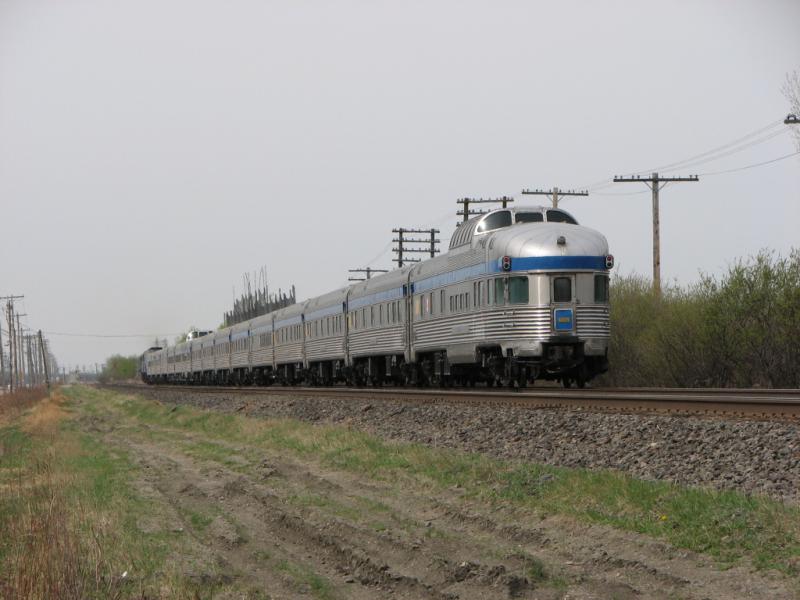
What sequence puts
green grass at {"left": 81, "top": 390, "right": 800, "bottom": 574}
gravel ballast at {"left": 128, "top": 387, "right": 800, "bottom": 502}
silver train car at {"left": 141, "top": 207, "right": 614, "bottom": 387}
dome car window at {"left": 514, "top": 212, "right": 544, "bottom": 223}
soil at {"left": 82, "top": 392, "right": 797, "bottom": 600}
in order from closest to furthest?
soil at {"left": 82, "top": 392, "right": 797, "bottom": 600}, green grass at {"left": 81, "top": 390, "right": 800, "bottom": 574}, gravel ballast at {"left": 128, "top": 387, "right": 800, "bottom": 502}, silver train car at {"left": 141, "top": 207, "right": 614, "bottom": 387}, dome car window at {"left": 514, "top": 212, "right": 544, "bottom": 223}

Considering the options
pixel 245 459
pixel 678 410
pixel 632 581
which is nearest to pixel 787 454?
pixel 632 581

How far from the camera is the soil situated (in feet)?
25.0

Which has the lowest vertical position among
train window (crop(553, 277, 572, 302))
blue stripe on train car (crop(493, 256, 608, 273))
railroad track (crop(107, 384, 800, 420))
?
railroad track (crop(107, 384, 800, 420))

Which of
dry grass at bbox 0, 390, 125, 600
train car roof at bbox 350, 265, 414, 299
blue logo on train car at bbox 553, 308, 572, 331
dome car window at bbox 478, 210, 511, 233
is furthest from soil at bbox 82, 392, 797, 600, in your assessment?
train car roof at bbox 350, 265, 414, 299

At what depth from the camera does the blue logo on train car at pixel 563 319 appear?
70.0 feet

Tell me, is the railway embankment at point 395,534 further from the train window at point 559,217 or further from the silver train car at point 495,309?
the train window at point 559,217

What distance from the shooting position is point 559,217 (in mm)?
25234

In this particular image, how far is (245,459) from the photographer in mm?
17766

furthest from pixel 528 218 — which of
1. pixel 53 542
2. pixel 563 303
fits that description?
pixel 53 542

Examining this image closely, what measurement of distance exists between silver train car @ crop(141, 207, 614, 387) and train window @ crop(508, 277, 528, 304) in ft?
0.07

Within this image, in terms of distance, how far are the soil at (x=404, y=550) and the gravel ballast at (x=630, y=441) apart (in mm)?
1620

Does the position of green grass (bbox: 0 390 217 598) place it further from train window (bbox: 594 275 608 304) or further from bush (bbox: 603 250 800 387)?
bush (bbox: 603 250 800 387)

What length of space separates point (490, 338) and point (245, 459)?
6839 millimetres

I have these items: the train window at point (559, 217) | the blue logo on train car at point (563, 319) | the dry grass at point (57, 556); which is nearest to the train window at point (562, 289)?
the blue logo on train car at point (563, 319)
